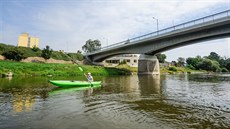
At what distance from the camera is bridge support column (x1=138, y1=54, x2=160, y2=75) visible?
203ft

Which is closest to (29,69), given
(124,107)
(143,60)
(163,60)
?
(143,60)

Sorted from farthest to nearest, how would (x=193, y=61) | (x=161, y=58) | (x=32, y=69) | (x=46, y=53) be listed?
(x=161, y=58)
(x=193, y=61)
(x=46, y=53)
(x=32, y=69)

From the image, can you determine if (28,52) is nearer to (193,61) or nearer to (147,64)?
(147,64)

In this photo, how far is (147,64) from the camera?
62.5 meters

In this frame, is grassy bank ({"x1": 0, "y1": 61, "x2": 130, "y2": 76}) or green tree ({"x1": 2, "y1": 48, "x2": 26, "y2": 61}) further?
green tree ({"x1": 2, "y1": 48, "x2": 26, "y2": 61})

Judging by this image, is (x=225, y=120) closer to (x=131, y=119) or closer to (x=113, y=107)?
(x=131, y=119)

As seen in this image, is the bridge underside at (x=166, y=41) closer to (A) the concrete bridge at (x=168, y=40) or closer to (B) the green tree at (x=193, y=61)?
(A) the concrete bridge at (x=168, y=40)

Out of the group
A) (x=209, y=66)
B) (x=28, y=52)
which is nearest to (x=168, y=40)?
(x=28, y=52)

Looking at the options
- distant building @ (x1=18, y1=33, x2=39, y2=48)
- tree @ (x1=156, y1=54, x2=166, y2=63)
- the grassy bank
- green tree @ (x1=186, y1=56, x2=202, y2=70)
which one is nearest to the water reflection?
the grassy bank

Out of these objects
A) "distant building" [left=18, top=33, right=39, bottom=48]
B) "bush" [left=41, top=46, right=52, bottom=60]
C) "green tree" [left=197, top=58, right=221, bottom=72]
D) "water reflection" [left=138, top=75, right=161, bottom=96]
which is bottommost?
"water reflection" [left=138, top=75, right=161, bottom=96]

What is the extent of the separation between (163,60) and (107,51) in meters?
68.5

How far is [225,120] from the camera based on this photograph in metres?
9.24

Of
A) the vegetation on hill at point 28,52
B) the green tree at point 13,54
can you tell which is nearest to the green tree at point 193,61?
the vegetation on hill at point 28,52

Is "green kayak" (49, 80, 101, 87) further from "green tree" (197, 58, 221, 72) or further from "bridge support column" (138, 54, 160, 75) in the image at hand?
"green tree" (197, 58, 221, 72)
